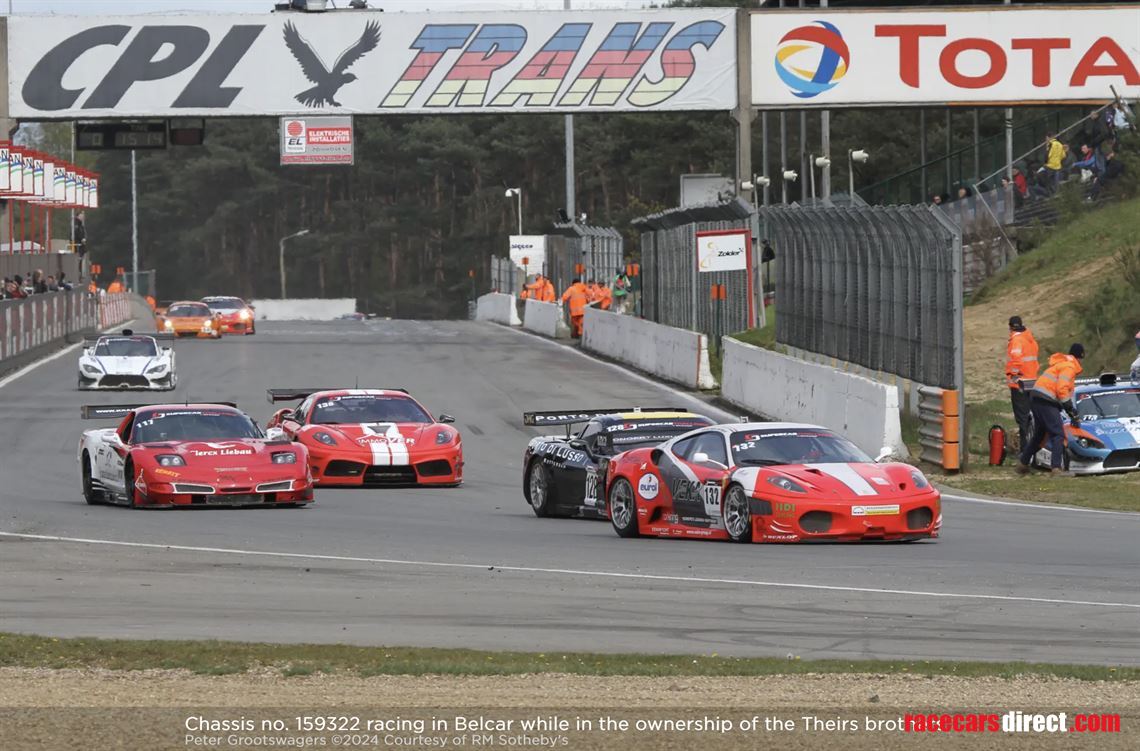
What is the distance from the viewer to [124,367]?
36625mm

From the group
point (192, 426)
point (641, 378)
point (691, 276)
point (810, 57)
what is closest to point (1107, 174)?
point (810, 57)

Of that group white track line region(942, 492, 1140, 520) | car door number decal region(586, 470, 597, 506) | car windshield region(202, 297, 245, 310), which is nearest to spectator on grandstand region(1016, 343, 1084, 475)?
white track line region(942, 492, 1140, 520)

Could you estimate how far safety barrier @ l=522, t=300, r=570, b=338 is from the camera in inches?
2151

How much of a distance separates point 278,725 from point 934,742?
8.93 ft

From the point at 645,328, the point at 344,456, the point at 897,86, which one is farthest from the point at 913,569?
the point at 897,86

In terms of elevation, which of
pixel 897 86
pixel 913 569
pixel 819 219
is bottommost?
pixel 913 569

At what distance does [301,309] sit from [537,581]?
3745 inches

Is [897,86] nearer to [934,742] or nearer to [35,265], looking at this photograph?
[35,265]

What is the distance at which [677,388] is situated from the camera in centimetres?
3638

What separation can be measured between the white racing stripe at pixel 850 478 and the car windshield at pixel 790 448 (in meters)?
0.28

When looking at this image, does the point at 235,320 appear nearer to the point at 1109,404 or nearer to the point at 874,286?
the point at 874,286

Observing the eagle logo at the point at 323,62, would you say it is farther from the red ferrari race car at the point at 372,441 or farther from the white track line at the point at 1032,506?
the white track line at the point at 1032,506

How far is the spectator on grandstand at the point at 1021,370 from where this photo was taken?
22.5 meters

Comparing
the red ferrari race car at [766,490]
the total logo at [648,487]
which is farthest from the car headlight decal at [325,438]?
the total logo at [648,487]
